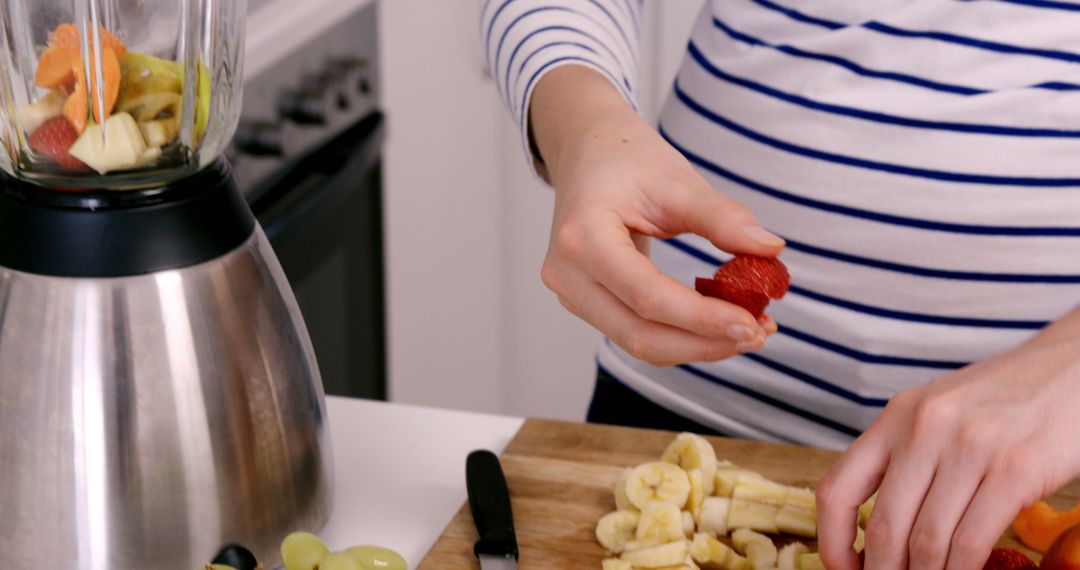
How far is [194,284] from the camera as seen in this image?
2.47 ft

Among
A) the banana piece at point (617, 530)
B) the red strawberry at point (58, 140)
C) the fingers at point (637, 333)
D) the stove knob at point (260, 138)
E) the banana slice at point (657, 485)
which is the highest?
the red strawberry at point (58, 140)

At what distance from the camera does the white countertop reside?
0.89 meters

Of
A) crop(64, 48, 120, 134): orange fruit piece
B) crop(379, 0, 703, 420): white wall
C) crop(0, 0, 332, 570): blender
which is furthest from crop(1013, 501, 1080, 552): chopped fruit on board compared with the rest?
crop(379, 0, 703, 420): white wall

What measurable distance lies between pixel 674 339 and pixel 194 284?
0.27 meters

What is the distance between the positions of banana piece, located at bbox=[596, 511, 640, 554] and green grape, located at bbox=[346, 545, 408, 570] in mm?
147

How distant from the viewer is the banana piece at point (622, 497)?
890mm

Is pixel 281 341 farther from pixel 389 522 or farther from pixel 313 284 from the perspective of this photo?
pixel 313 284

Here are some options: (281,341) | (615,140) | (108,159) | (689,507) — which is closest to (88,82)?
(108,159)

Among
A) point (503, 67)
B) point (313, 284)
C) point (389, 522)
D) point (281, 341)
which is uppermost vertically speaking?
point (503, 67)

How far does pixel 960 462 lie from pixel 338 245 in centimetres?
126

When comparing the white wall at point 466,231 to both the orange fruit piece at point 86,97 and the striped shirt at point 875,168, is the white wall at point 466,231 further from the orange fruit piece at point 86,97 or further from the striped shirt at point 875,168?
the orange fruit piece at point 86,97

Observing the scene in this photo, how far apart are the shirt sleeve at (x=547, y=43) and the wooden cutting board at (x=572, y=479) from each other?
204 mm

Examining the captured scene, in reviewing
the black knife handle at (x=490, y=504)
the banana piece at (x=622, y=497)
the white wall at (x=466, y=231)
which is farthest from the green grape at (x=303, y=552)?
the white wall at (x=466, y=231)

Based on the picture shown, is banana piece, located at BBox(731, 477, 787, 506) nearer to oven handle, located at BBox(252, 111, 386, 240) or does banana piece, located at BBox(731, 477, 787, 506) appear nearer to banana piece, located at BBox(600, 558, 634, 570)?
banana piece, located at BBox(600, 558, 634, 570)
